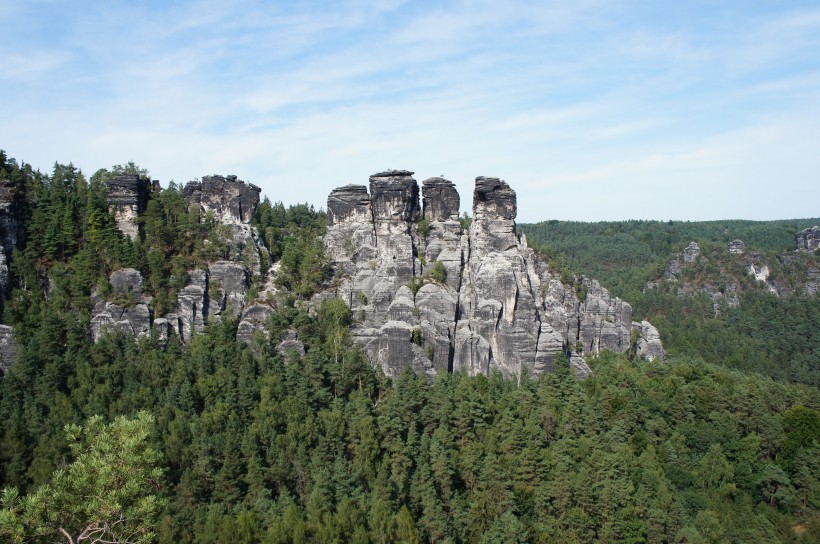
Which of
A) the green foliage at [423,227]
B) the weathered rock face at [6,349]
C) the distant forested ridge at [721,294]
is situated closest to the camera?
the weathered rock face at [6,349]

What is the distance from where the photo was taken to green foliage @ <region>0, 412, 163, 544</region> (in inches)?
562

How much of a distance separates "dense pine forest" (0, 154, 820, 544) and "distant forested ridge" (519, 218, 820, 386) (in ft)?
95.5

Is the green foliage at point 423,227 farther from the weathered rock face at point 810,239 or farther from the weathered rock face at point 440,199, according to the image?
the weathered rock face at point 810,239

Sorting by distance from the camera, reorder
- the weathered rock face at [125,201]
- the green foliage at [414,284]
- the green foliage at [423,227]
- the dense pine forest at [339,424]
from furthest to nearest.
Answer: the green foliage at [423,227], the weathered rock face at [125,201], the green foliage at [414,284], the dense pine forest at [339,424]

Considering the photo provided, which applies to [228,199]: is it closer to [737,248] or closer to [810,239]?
[737,248]

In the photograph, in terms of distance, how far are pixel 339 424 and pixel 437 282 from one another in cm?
1780

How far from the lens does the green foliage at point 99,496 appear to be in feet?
46.8

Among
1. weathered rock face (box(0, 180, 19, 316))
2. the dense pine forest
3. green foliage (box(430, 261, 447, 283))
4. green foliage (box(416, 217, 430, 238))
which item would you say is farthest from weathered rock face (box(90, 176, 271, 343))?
green foliage (box(430, 261, 447, 283))

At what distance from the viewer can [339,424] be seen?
41594mm

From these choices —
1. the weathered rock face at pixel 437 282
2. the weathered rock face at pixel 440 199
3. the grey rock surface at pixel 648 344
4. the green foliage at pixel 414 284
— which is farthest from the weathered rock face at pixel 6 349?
the grey rock surface at pixel 648 344

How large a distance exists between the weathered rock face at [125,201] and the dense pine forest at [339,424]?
1141 mm

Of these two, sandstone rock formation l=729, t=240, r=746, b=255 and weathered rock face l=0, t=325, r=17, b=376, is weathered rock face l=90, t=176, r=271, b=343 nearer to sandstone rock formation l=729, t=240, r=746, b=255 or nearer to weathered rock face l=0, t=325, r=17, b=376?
weathered rock face l=0, t=325, r=17, b=376

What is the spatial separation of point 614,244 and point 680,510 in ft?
474

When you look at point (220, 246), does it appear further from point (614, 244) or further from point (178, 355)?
point (614, 244)
